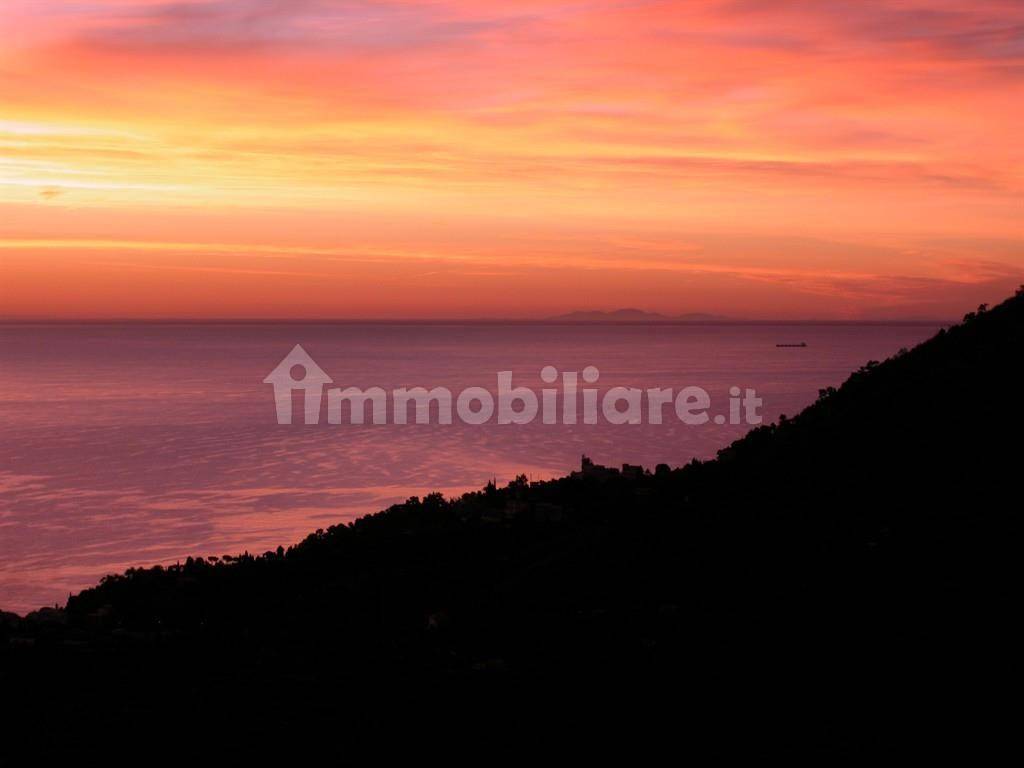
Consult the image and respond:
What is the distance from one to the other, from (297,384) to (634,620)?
103543 millimetres

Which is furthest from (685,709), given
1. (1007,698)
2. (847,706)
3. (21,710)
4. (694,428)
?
(694,428)

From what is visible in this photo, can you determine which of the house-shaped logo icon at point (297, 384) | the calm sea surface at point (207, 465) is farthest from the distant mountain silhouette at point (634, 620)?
the house-shaped logo icon at point (297, 384)

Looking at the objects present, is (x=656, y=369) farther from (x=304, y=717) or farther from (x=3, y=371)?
(x=304, y=717)

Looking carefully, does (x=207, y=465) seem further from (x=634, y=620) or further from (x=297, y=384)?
(x=297, y=384)

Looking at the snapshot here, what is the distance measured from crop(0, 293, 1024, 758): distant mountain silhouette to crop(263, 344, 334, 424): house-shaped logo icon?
54.6 m

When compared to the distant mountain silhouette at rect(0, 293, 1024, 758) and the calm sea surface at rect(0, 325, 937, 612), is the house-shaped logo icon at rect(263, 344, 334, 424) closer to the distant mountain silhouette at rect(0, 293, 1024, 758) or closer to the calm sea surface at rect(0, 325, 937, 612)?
the calm sea surface at rect(0, 325, 937, 612)

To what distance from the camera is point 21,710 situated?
42.8 feet

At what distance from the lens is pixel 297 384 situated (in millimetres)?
114688

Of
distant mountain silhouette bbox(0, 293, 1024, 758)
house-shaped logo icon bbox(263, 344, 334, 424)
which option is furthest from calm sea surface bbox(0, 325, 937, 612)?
distant mountain silhouette bbox(0, 293, 1024, 758)

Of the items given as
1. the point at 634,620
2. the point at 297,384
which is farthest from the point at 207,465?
the point at 297,384

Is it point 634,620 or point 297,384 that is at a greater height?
point 297,384

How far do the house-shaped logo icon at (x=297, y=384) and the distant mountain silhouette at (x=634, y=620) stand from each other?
54.6 meters

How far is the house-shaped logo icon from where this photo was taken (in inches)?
3137

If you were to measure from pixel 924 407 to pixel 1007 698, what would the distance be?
1023 centimetres
